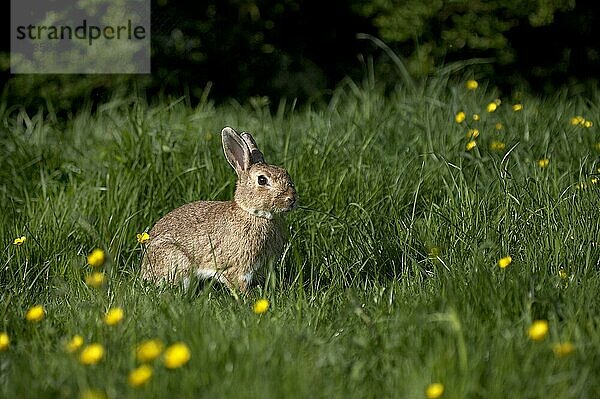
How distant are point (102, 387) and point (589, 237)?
2131 mm

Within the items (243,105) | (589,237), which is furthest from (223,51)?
(589,237)

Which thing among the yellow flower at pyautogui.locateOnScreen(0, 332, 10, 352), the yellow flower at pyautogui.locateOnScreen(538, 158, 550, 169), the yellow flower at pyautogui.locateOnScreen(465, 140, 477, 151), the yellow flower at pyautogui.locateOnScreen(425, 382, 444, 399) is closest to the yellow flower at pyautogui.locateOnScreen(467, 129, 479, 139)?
the yellow flower at pyautogui.locateOnScreen(465, 140, 477, 151)

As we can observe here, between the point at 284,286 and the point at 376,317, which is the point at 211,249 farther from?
the point at 376,317

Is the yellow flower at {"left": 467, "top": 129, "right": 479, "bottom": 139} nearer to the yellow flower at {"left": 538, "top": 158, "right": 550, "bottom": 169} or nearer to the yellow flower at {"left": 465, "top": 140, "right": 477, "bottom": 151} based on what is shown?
the yellow flower at {"left": 465, "top": 140, "right": 477, "bottom": 151}

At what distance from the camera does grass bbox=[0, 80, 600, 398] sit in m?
2.74

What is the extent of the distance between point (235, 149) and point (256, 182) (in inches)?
9.3

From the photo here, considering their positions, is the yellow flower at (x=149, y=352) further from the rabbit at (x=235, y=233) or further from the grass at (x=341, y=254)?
the rabbit at (x=235, y=233)

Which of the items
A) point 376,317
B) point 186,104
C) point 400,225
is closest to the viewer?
point 376,317

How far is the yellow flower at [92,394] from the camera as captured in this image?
2487 mm

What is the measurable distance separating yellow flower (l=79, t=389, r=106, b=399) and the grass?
0.02 metres

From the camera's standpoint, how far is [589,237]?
12.4 feet

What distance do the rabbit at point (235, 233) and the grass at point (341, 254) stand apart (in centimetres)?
12

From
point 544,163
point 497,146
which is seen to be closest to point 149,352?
point 544,163

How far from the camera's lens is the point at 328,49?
7.57 meters
